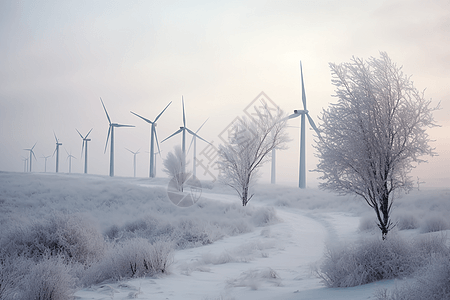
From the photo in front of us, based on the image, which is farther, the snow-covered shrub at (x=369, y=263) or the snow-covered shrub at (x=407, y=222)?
the snow-covered shrub at (x=407, y=222)

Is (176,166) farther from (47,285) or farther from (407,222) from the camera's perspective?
(47,285)

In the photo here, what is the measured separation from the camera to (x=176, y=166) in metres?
35.4

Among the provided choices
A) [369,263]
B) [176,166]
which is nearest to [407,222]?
[369,263]

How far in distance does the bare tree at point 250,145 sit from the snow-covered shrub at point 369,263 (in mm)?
17025

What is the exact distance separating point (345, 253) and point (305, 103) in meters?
30.3

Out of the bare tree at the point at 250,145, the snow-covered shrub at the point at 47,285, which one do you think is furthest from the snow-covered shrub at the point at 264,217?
the snow-covered shrub at the point at 47,285

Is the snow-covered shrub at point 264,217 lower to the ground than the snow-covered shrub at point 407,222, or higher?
lower

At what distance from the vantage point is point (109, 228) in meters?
16.7

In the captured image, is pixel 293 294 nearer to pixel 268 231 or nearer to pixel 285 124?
pixel 268 231

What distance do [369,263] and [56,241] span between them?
8.32 metres

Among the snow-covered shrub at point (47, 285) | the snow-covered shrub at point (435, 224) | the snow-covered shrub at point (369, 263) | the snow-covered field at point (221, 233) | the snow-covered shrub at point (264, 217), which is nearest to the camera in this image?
the snow-covered shrub at point (47, 285)

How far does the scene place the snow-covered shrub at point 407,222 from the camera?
14479 millimetres

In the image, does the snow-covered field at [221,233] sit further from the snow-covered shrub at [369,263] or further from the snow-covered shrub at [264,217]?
the snow-covered shrub at [369,263]

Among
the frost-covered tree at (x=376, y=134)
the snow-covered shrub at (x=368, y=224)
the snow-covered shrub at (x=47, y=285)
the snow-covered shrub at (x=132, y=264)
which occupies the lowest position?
the snow-covered shrub at (x=368, y=224)
